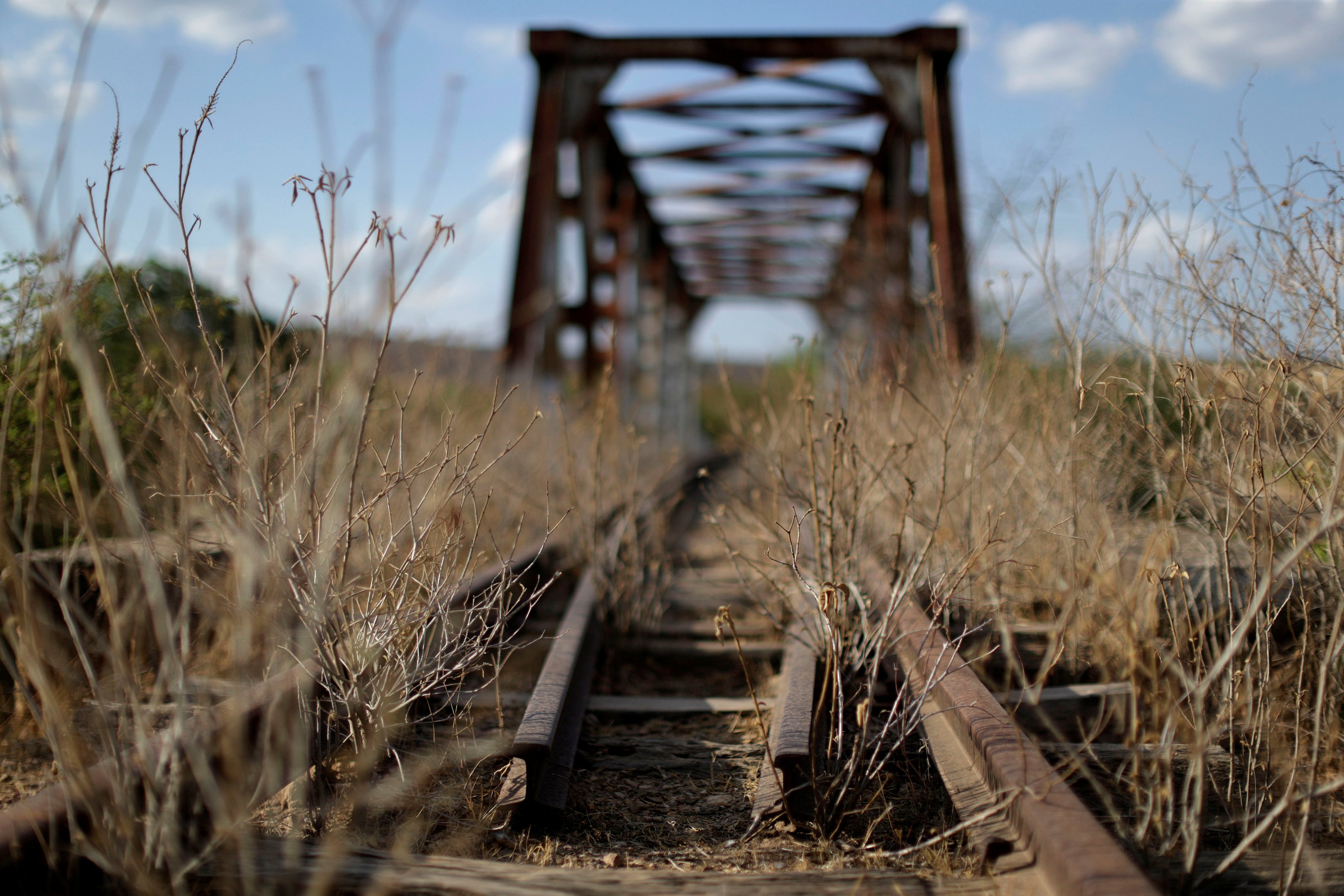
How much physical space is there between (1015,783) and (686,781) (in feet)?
3.61

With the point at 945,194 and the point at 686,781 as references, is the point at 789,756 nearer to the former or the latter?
the point at 686,781

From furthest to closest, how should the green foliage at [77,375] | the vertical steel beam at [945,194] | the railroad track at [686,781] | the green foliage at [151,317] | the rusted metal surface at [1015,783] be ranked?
1. the vertical steel beam at [945,194]
2. the green foliage at [151,317]
3. the green foliage at [77,375]
4. the railroad track at [686,781]
5. the rusted metal surface at [1015,783]

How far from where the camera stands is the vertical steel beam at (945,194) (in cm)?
852

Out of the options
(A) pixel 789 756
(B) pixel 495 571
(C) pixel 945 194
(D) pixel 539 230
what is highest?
(C) pixel 945 194

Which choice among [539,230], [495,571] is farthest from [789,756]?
[539,230]

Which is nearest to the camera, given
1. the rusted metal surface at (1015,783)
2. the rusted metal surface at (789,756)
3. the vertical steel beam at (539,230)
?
the rusted metal surface at (1015,783)

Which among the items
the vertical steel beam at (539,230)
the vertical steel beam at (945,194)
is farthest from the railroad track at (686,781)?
the vertical steel beam at (539,230)

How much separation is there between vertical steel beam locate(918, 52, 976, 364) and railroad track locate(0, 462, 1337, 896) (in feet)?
17.2

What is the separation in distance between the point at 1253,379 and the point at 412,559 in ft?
8.75

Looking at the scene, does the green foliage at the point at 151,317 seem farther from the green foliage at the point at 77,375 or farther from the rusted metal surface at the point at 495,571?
the rusted metal surface at the point at 495,571

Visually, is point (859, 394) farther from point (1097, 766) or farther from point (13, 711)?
point (13, 711)

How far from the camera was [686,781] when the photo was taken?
2.77 m

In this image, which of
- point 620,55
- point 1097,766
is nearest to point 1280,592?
point 1097,766

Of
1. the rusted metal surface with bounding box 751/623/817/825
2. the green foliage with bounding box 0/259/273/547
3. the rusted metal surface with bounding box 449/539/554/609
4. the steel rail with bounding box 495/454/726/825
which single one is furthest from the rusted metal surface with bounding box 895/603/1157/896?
the green foliage with bounding box 0/259/273/547
